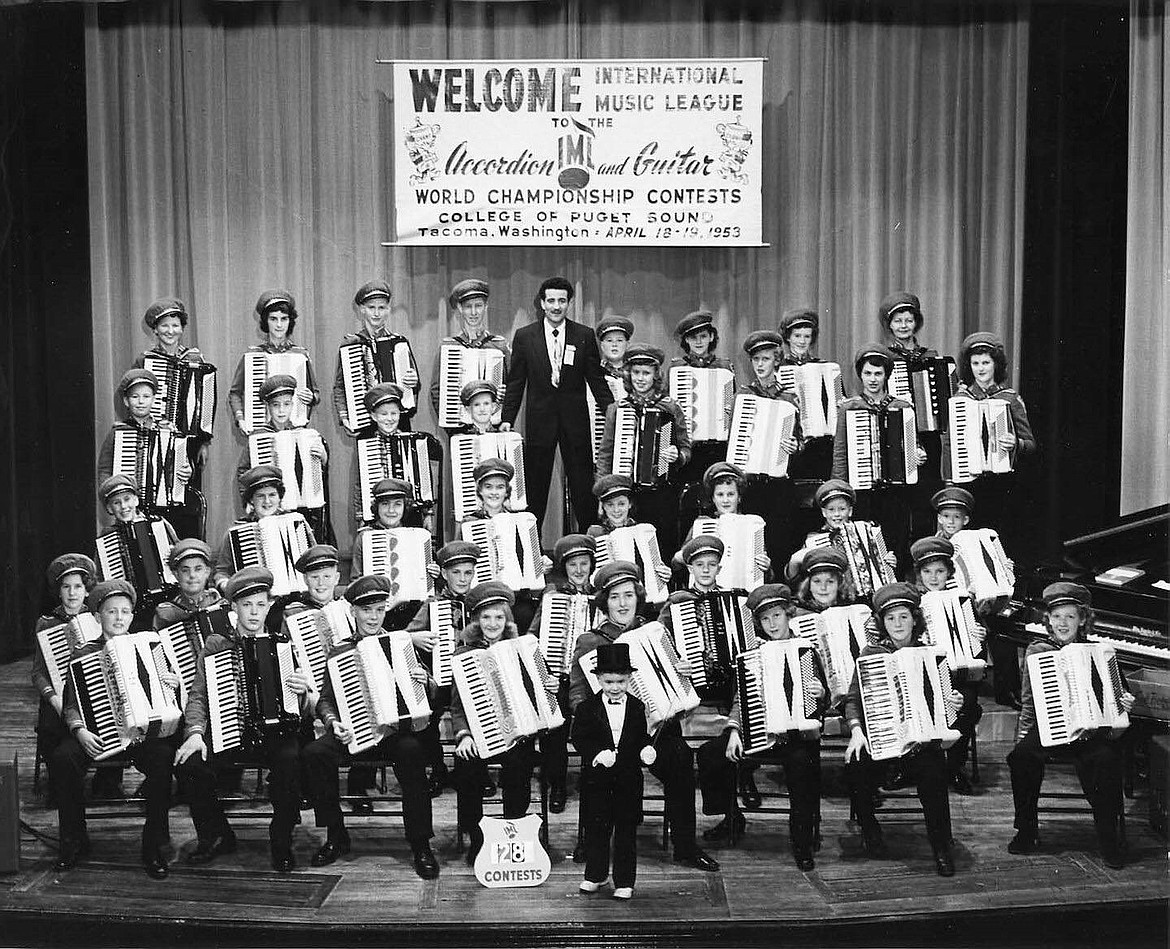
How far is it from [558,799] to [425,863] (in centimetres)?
78

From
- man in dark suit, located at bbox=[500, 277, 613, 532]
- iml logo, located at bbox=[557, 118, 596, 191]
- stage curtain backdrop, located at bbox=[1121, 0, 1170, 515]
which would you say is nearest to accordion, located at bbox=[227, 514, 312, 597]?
man in dark suit, located at bbox=[500, 277, 613, 532]

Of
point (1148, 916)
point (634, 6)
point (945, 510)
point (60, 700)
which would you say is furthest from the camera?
point (634, 6)

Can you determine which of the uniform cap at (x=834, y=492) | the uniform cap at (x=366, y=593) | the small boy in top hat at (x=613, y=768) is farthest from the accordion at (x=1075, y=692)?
the uniform cap at (x=366, y=593)

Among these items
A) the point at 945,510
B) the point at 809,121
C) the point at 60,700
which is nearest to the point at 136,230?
the point at 60,700

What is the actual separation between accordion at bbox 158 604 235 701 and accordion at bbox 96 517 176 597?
947mm

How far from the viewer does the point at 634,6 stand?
8250 millimetres

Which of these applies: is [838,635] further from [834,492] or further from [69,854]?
[69,854]

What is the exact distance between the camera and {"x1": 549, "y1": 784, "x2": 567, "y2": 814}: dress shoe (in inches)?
238

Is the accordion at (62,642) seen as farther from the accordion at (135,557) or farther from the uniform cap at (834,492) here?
the uniform cap at (834,492)

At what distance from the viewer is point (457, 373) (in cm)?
764

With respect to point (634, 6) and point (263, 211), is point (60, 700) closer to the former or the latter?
point (263, 211)

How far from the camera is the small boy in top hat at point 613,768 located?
531cm

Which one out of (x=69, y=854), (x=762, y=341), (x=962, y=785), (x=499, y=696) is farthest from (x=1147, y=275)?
(x=69, y=854)

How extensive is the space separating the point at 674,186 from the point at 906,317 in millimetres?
1534
